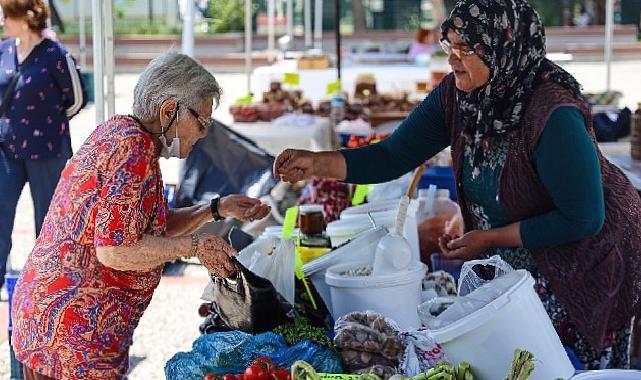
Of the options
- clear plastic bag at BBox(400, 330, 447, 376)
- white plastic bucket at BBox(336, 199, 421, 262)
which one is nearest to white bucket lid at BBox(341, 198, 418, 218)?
white plastic bucket at BBox(336, 199, 421, 262)

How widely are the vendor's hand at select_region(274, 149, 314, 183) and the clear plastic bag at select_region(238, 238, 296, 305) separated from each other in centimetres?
22

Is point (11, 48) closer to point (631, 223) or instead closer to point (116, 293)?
point (116, 293)

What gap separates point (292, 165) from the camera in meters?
3.11

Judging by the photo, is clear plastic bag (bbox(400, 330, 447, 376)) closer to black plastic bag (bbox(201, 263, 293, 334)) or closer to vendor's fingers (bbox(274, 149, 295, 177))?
black plastic bag (bbox(201, 263, 293, 334))

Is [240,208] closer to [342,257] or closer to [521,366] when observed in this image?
[342,257]

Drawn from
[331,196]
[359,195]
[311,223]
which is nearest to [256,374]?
[311,223]

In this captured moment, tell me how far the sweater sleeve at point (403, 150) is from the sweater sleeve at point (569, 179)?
587 mm

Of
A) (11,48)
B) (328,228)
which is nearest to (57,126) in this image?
(11,48)

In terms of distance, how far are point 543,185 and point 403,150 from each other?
0.69 metres

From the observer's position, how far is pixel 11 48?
17.4ft

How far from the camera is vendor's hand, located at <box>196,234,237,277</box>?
2461 mm

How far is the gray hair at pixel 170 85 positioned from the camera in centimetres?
252

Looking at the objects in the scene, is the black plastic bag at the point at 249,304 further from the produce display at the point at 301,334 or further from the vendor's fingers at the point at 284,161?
the vendor's fingers at the point at 284,161

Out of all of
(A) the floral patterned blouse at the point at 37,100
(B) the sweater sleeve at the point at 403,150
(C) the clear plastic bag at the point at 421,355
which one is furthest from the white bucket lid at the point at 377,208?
(A) the floral patterned blouse at the point at 37,100
